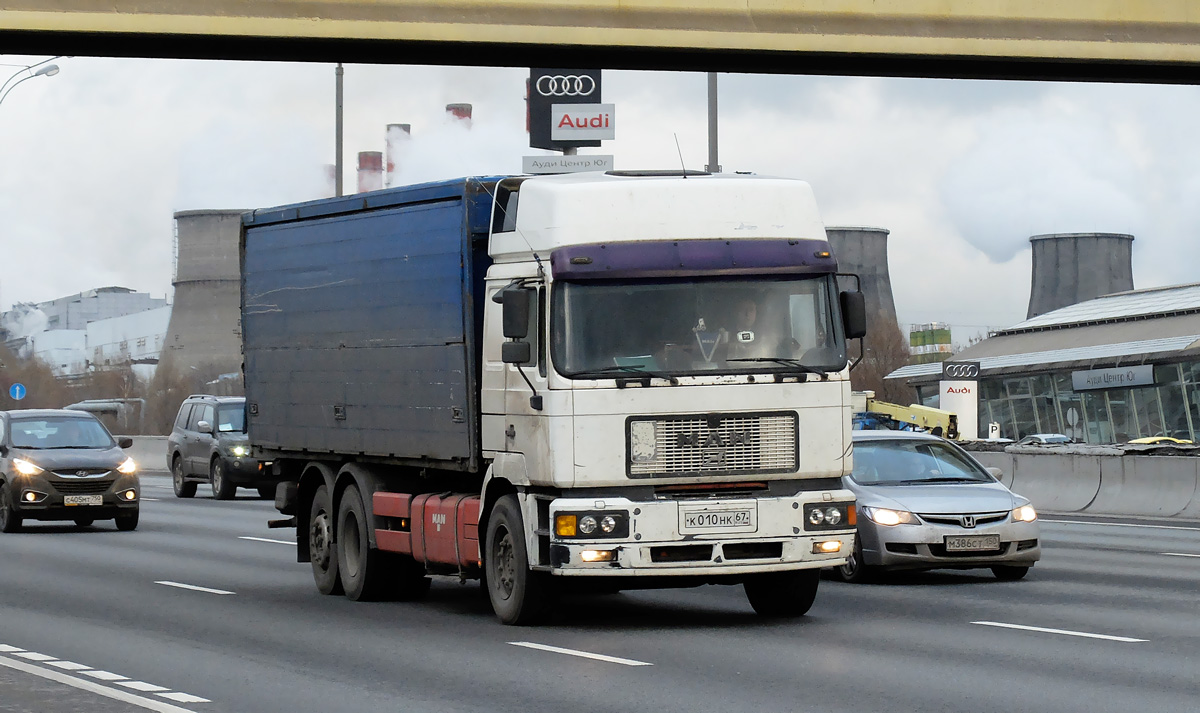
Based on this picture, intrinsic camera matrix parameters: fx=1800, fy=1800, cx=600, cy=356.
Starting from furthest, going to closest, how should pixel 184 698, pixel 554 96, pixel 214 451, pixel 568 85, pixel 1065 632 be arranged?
1. pixel 214 451
2. pixel 568 85
3. pixel 554 96
4. pixel 1065 632
5. pixel 184 698

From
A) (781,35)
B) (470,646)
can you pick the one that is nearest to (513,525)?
(470,646)

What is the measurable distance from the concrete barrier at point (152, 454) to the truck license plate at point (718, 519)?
131 ft

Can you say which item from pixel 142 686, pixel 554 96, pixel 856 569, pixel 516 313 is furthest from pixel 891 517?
pixel 554 96

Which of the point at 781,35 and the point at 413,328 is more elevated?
the point at 781,35

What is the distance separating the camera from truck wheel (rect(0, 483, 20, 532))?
24062 mm

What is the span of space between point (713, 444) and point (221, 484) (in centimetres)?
2327

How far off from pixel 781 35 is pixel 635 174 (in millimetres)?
1628

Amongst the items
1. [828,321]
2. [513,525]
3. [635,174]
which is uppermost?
[635,174]

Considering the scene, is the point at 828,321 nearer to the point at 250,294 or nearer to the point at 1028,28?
the point at 1028,28

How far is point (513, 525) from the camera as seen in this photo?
1254 cm

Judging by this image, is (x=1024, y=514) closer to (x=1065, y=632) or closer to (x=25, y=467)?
(x=1065, y=632)

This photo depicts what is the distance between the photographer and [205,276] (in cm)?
8350

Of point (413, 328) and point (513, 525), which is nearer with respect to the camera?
point (513, 525)

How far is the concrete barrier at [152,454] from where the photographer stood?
50.5m
